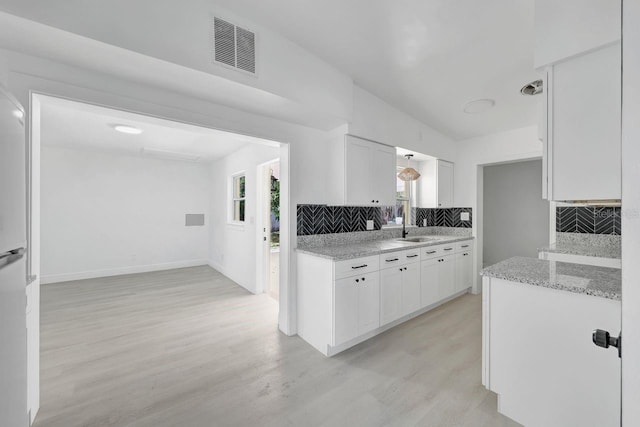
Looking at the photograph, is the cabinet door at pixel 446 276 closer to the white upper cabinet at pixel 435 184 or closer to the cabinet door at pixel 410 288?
the cabinet door at pixel 410 288

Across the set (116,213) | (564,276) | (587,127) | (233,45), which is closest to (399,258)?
(564,276)

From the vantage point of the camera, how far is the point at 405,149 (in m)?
3.65

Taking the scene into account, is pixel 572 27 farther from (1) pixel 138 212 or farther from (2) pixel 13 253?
(1) pixel 138 212

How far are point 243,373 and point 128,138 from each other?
431cm

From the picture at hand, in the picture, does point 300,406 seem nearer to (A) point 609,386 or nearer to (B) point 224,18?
(A) point 609,386

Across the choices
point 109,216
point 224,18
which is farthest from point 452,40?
point 109,216

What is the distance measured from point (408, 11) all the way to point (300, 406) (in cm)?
284

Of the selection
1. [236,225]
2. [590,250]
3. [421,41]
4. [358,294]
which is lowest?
[358,294]

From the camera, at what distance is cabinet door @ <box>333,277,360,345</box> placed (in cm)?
237

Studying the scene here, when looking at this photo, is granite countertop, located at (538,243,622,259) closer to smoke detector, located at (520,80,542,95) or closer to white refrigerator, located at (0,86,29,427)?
smoke detector, located at (520,80,542,95)

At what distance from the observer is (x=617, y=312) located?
1255mm

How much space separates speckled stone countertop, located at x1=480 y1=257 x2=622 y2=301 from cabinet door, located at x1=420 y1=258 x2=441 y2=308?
1.40 meters

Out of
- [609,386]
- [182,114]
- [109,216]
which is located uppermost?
[182,114]

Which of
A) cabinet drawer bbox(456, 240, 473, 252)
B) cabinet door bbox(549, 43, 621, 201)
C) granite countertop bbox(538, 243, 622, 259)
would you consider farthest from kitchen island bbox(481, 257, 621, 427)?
cabinet drawer bbox(456, 240, 473, 252)
